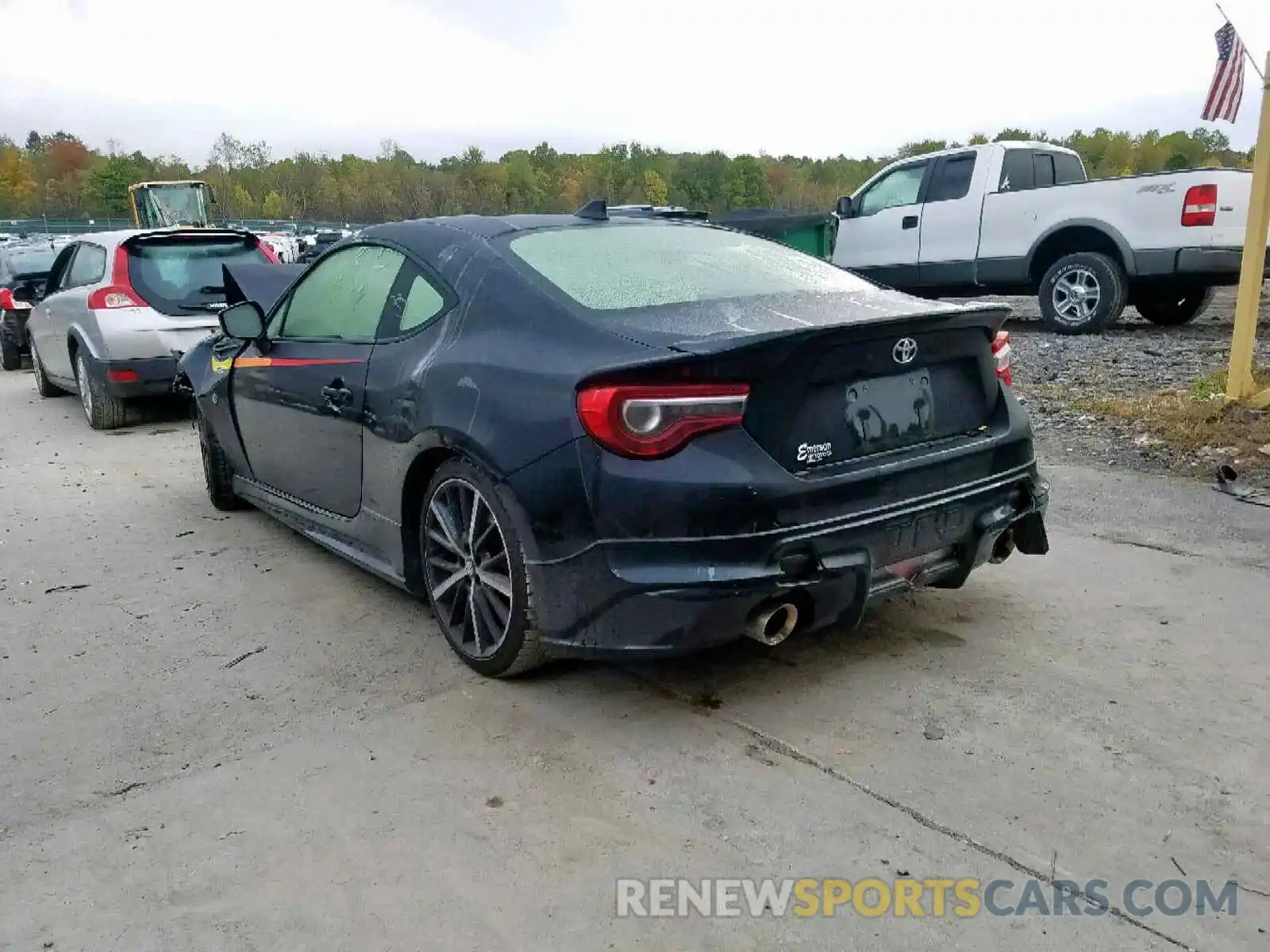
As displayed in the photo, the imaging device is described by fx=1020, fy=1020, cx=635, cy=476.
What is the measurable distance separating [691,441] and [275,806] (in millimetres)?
1501

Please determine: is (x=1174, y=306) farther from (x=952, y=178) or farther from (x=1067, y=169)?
(x=952, y=178)

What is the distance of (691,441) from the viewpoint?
283 centimetres

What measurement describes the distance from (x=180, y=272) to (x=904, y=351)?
697 cm

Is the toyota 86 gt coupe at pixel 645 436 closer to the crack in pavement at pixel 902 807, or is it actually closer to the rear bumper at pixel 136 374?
the crack in pavement at pixel 902 807

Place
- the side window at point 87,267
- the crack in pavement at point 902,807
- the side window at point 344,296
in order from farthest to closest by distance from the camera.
→ the side window at point 87,267 → the side window at point 344,296 → the crack in pavement at point 902,807

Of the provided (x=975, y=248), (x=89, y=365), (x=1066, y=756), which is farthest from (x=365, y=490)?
(x=975, y=248)

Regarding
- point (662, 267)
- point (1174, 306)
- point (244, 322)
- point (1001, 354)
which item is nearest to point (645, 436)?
point (662, 267)

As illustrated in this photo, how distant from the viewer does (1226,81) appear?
744 centimetres

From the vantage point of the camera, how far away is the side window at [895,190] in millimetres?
11750

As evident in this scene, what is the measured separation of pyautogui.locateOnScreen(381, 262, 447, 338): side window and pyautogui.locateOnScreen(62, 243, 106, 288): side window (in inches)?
222

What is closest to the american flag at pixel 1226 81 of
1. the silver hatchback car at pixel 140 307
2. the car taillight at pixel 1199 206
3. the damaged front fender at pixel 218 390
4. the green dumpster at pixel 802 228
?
the car taillight at pixel 1199 206

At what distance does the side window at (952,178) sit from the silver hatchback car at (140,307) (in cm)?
723

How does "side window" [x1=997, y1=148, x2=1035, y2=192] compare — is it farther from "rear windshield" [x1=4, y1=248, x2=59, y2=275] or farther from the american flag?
"rear windshield" [x1=4, y1=248, x2=59, y2=275]

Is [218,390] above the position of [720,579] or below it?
above
